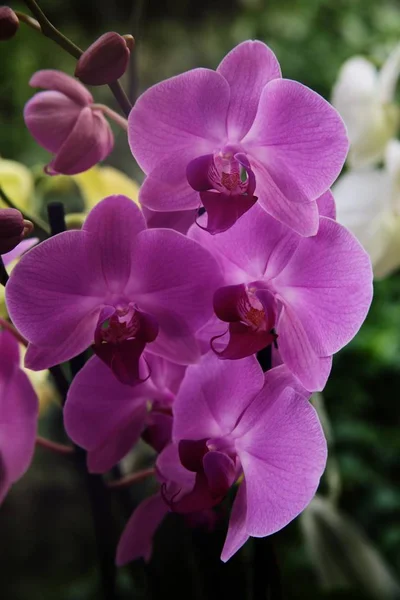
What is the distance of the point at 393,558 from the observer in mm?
952

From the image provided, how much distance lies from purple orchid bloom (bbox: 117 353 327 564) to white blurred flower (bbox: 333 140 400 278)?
0.25 metres

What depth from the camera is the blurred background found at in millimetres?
570

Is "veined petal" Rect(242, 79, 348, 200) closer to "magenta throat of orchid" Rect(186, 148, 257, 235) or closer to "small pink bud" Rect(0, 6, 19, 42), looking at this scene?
"magenta throat of orchid" Rect(186, 148, 257, 235)

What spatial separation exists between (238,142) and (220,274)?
2.5 inches

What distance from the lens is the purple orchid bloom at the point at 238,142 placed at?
12.5 inches

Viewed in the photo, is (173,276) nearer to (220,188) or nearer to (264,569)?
(220,188)

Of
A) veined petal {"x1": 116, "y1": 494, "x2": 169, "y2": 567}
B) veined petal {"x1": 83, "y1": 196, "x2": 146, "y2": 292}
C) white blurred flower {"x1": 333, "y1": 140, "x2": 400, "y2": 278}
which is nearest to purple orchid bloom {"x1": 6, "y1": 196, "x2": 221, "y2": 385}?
veined petal {"x1": 83, "y1": 196, "x2": 146, "y2": 292}

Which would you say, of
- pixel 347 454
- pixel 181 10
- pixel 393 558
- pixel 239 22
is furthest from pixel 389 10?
pixel 393 558

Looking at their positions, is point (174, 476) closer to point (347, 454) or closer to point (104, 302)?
point (104, 302)

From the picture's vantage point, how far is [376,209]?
2.01 ft

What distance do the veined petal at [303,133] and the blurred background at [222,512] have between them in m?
0.19

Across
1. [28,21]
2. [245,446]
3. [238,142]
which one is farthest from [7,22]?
[245,446]

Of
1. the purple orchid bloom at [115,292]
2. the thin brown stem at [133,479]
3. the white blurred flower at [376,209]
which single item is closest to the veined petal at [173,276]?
the purple orchid bloom at [115,292]

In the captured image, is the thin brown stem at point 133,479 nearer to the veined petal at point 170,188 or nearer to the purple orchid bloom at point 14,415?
the purple orchid bloom at point 14,415
